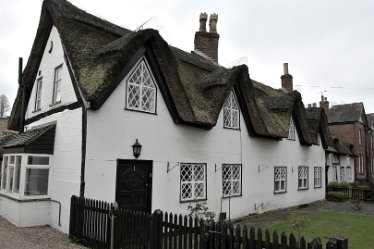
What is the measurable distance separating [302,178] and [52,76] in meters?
16.0

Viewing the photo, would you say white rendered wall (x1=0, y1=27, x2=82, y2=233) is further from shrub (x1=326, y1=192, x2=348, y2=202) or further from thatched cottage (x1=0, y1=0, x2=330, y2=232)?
shrub (x1=326, y1=192, x2=348, y2=202)

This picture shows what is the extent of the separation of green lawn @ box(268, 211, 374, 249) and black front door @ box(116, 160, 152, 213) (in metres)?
4.72

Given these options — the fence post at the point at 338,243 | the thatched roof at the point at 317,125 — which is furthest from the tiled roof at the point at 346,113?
the fence post at the point at 338,243

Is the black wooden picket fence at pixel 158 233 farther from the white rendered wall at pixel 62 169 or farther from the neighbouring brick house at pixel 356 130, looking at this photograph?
the neighbouring brick house at pixel 356 130

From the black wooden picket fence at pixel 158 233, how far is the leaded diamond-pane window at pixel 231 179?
6.41 m

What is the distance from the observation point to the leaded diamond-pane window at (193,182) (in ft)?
40.6

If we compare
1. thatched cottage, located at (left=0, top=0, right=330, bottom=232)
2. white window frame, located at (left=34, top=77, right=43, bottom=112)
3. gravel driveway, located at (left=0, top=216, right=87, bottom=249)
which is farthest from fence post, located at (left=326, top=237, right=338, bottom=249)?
white window frame, located at (left=34, top=77, right=43, bottom=112)

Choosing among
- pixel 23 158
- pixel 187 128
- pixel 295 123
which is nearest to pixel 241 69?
pixel 187 128

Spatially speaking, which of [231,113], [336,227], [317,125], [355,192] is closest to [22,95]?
[231,113]

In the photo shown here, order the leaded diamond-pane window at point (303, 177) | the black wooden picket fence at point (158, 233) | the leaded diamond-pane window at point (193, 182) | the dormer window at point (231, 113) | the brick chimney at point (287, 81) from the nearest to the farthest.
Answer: the black wooden picket fence at point (158, 233) → the leaded diamond-pane window at point (193, 182) → the dormer window at point (231, 113) → the leaded diamond-pane window at point (303, 177) → the brick chimney at point (287, 81)

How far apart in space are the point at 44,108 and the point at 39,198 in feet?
12.2

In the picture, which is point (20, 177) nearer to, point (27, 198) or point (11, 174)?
point (27, 198)

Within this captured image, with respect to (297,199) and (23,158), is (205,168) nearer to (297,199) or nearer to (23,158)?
(23,158)

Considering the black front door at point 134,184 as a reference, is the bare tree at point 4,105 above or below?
above
